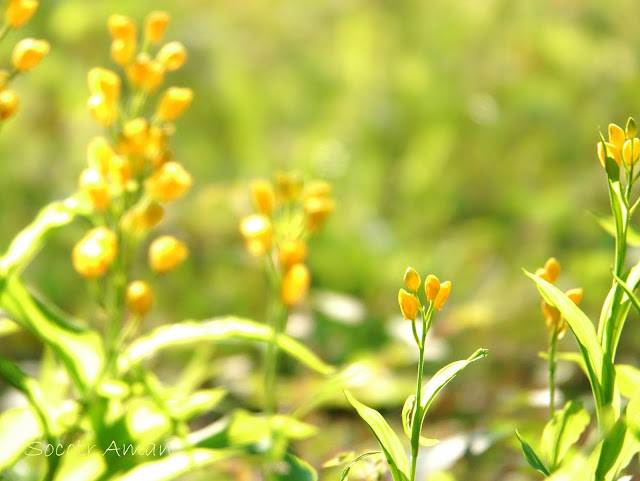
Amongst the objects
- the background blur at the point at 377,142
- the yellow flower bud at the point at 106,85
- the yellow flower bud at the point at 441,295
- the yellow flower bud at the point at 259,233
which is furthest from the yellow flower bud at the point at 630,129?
the background blur at the point at 377,142

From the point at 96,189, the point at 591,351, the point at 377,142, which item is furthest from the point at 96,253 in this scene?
the point at 377,142

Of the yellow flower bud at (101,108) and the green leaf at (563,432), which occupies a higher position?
the yellow flower bud at (101,108)

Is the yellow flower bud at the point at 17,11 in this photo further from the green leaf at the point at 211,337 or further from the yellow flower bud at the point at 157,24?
the green leaf at the point at 211,337

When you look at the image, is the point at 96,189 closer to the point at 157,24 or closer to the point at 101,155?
the point at 101,155

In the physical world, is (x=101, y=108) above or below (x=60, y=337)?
above

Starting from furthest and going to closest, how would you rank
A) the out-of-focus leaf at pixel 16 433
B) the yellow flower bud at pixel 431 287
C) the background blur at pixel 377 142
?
the background blur at pixel 377 142 → the out-of-focus leaf at pixel 16 433 → the yellow flower bud at pixel 431 287

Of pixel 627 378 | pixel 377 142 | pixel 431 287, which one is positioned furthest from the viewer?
pixel 377 142

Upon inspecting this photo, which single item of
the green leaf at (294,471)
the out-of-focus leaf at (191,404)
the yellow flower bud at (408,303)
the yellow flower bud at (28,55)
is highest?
Result: the yellow flower bud at (28,55)

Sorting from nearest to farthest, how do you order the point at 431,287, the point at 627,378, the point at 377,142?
the point at 431,287 < the point at 627,378 < the point at 377,142
